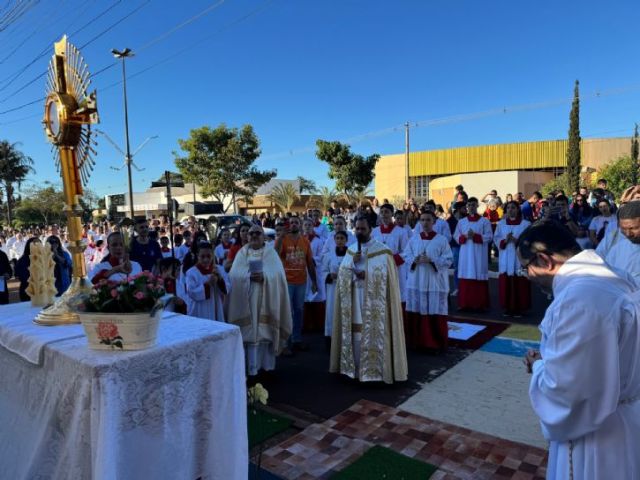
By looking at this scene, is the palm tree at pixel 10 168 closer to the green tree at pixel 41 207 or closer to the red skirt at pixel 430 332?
the green tree at pixel 41 207

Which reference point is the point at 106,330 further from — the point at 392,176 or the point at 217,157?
the point at 392,176

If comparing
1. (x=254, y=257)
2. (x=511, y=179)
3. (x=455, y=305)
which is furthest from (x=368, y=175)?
(x=254, y=257)

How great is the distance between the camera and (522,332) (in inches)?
290

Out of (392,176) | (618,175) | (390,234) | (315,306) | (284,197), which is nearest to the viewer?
(315,306)

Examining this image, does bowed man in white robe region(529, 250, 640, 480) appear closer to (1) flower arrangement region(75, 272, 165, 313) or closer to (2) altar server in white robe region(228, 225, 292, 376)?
(1) flower arrangement region(75, 272, 165, 313)

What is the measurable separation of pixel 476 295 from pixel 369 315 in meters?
4.63

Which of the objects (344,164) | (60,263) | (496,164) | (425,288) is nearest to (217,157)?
(344,164)

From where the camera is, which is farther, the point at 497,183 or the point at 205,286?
the point at 497,183

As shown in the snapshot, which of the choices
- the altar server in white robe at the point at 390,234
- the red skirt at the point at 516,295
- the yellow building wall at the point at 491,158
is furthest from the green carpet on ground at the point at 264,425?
the yellow building wall at the point at 491,158

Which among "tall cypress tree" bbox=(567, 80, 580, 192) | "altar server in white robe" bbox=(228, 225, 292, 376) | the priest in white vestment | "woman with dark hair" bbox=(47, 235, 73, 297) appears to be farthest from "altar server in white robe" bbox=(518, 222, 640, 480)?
"tall cypress tree" bbox=(567, 80, 580, 192)

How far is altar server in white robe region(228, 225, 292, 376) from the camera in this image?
17.9 feet

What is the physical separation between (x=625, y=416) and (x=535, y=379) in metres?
0.37

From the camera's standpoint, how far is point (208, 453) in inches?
98.3

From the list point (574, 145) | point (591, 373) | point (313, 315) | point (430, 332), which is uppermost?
point (574, 145)
